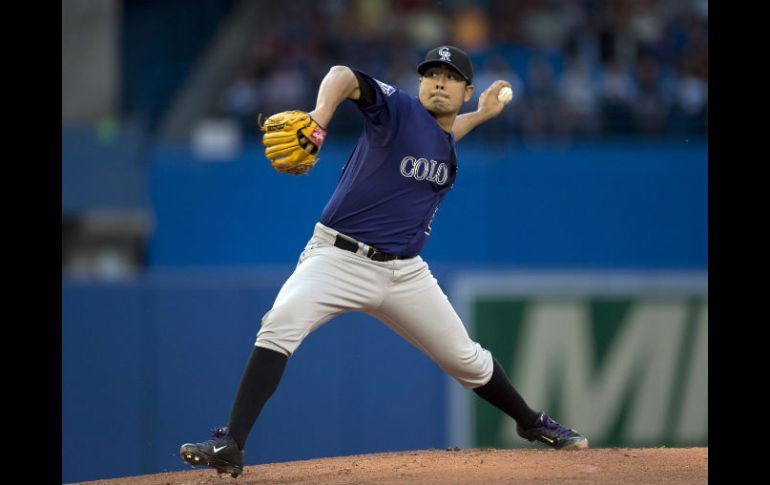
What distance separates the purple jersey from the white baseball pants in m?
0.09

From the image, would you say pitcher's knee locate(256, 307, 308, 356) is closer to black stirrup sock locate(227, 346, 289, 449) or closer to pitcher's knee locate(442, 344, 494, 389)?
black stirrup sock locate(227, 346, 289, 449)

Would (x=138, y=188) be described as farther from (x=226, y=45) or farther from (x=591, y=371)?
(x=591, y=371)

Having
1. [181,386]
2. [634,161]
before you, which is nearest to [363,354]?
[181,386]

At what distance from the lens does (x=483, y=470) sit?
5.05 m

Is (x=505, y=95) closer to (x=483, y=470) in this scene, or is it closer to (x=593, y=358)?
(x=483, y=470)

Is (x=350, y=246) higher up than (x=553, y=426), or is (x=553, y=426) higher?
(x=350, y=246)

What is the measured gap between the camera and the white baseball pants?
462 centimetres

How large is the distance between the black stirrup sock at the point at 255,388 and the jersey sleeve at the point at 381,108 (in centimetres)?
101

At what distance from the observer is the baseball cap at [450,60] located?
479cm

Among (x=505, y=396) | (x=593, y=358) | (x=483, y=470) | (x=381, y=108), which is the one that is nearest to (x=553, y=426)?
(x=505, y=396)

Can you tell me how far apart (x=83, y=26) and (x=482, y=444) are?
A: 23.6ft

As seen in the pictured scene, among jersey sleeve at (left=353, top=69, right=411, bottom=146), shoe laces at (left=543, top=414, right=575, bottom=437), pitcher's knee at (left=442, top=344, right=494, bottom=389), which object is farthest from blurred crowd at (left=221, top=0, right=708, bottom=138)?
jersey sleeve at (left=353, top=69, right=411, bottom=146)

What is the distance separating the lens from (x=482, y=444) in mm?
8234

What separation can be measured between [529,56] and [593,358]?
5.14 meters
